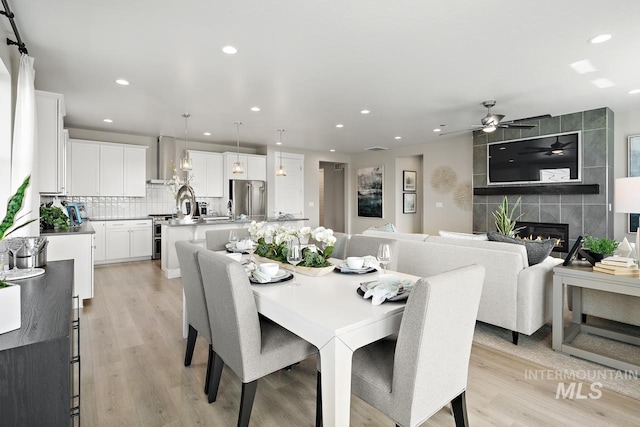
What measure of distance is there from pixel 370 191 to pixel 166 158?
5.06 meters

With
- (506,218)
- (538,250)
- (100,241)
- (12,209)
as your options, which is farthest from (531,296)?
(100,241)

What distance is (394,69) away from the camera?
11.1 feet

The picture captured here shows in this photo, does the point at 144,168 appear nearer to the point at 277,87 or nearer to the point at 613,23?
the point at 277,87

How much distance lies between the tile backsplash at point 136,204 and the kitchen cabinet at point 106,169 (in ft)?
1.43

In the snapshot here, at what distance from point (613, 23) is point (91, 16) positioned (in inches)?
154

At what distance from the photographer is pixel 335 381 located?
127cm

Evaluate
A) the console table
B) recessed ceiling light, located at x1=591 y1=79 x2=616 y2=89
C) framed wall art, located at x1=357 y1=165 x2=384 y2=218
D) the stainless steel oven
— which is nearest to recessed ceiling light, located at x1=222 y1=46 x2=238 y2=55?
the console table

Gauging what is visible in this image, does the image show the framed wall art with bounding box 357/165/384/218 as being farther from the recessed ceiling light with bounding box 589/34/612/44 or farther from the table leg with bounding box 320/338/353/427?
the table leg with bounding box 320/338/353/427

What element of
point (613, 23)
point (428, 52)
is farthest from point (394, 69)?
point (613, 23)

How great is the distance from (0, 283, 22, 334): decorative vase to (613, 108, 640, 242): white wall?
6775 millimetres

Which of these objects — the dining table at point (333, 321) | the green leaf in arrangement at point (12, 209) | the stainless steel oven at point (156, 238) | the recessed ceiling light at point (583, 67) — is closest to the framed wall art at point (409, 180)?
the recessed ceiling light at point (583, 67)

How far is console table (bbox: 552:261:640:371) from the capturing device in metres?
2.30

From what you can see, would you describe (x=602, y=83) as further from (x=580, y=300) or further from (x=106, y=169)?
(x=106, y=169)

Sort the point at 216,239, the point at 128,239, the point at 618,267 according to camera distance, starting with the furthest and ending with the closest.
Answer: the point at 128,239, the point at 216,239, the point at 618,267
